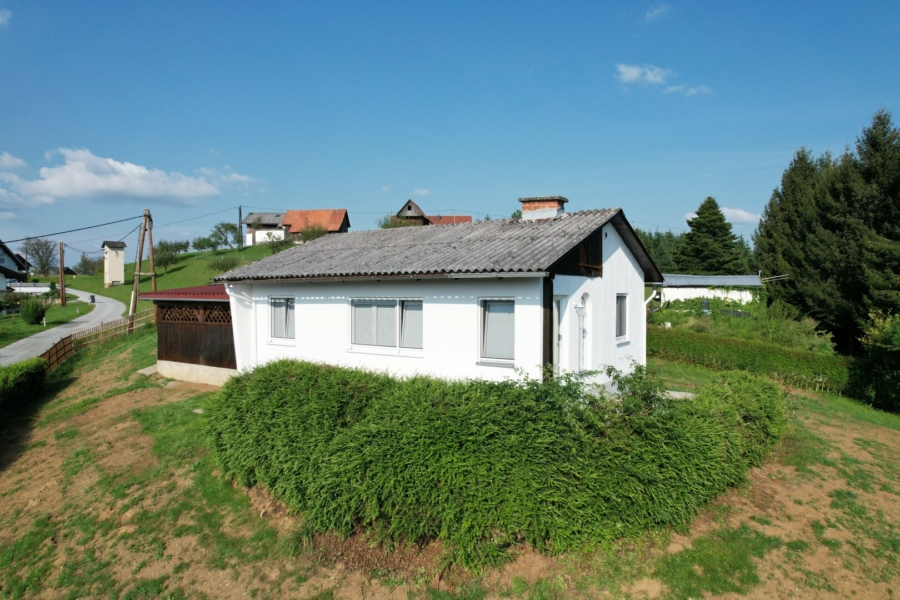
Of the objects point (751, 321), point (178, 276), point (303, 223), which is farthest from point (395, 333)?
point (303, 223)

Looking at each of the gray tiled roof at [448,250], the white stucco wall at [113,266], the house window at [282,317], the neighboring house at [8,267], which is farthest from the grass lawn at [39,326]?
the gray tiled roof at [448,250]

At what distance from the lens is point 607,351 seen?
12.2 meters

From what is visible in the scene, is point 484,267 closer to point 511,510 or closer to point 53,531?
point 511,510

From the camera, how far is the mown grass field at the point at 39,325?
94.9 feet

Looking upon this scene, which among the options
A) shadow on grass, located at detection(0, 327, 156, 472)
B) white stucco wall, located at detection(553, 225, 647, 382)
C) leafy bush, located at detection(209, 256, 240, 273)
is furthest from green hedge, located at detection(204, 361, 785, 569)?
leafy bush, located at detection(209, 256, 240, 273)

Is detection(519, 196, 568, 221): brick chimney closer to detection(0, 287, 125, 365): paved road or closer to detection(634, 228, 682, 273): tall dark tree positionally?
detection(0, 287, 125, 365): paved road

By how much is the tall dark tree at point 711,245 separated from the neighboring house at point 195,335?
49373 mm

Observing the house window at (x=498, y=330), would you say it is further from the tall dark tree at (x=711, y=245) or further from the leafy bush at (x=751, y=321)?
the tall dark tree at (x=711, y=245)

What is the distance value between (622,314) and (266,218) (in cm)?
7478

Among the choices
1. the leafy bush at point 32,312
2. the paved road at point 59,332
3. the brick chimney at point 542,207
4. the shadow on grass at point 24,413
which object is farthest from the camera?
the leafy bush at point 32,312

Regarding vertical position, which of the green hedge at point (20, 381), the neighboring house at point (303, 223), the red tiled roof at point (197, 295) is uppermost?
the neighboring house at point (303, 223)

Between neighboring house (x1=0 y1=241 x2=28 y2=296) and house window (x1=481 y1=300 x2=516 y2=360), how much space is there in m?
43.5

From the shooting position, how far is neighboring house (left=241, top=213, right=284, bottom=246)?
72.2 m

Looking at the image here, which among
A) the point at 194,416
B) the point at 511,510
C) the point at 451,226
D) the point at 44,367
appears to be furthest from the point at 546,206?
the point at 44,367
